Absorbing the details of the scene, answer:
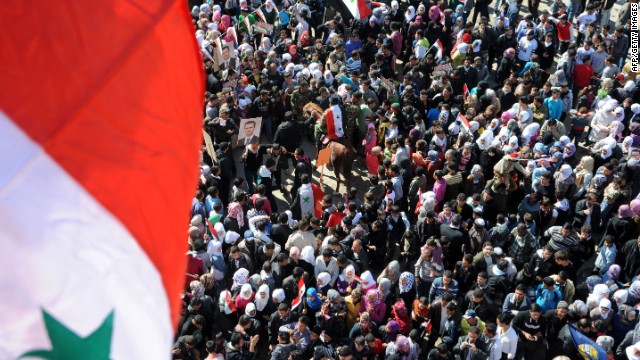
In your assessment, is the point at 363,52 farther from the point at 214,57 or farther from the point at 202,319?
the point at 202,319

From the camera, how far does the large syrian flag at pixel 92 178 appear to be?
2883 millimetres

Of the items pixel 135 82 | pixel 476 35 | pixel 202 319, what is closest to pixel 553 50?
pixel 476 35

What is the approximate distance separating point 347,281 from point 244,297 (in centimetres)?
129

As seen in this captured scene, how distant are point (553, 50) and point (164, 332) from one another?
14.9 m

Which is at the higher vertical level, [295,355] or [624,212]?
[295,355]

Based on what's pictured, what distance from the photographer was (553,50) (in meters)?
→ 17.1

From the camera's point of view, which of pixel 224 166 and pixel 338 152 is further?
pixel 338 152

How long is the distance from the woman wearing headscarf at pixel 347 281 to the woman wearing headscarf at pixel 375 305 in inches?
10.2

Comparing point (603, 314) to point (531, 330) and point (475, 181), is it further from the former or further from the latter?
point (475, 181)

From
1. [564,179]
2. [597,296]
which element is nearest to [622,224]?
[564,179]

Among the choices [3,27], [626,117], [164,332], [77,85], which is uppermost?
[3,27]

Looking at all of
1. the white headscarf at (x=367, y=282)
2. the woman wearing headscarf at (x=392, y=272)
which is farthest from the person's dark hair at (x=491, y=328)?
the white headscarf at (x=367, y=282)

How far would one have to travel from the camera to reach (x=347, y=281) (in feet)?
35.0

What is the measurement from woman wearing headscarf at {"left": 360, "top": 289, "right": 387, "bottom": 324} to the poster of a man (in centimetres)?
387
